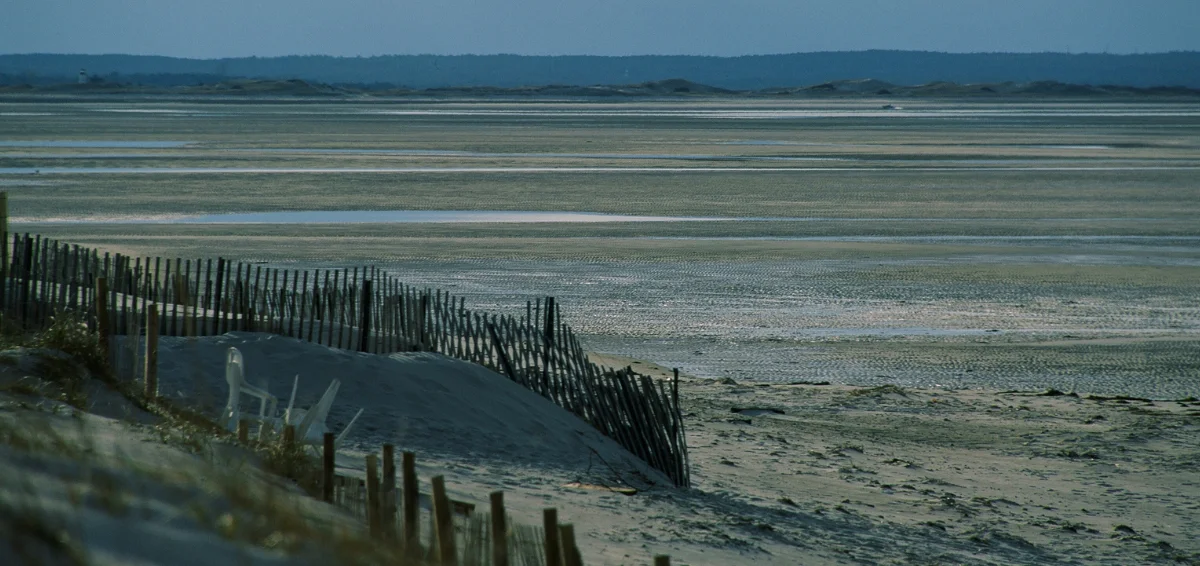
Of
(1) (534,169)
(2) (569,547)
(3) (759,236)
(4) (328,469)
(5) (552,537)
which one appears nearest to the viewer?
(2) (569,547)

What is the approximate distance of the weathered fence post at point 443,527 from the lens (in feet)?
12.2

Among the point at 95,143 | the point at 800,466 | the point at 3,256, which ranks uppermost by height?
the point at 95,143

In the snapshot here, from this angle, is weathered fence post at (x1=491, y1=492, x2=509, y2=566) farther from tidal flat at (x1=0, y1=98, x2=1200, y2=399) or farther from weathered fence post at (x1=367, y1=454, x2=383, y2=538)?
tidal flat at (x1=0, y1=98, x2=1200, y2=399)

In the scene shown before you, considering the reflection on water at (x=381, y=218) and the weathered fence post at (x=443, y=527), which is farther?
the reflection on water at (x=381, y=218)

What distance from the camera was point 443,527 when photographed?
12.8 ft

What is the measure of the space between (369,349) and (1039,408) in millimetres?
5640

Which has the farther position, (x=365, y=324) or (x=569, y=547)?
(x=365, y=324)

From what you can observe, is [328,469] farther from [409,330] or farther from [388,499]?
[409,330]

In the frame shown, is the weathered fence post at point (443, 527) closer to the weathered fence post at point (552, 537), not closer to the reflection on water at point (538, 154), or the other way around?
the weathered fence post at point (552, 537)

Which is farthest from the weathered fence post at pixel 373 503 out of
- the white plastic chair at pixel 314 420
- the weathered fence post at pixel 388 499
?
the white plastic chair at pixel 314 420

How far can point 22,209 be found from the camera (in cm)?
2541

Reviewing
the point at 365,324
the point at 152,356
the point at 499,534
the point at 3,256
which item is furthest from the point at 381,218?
the point at 499,534

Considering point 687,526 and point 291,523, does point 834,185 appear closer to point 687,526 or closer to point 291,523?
point 687,526

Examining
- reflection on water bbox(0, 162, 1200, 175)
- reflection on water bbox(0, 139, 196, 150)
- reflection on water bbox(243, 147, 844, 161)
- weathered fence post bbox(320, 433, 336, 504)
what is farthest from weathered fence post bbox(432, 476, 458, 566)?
reflection on water bbox(0, 139, 196, 150)
